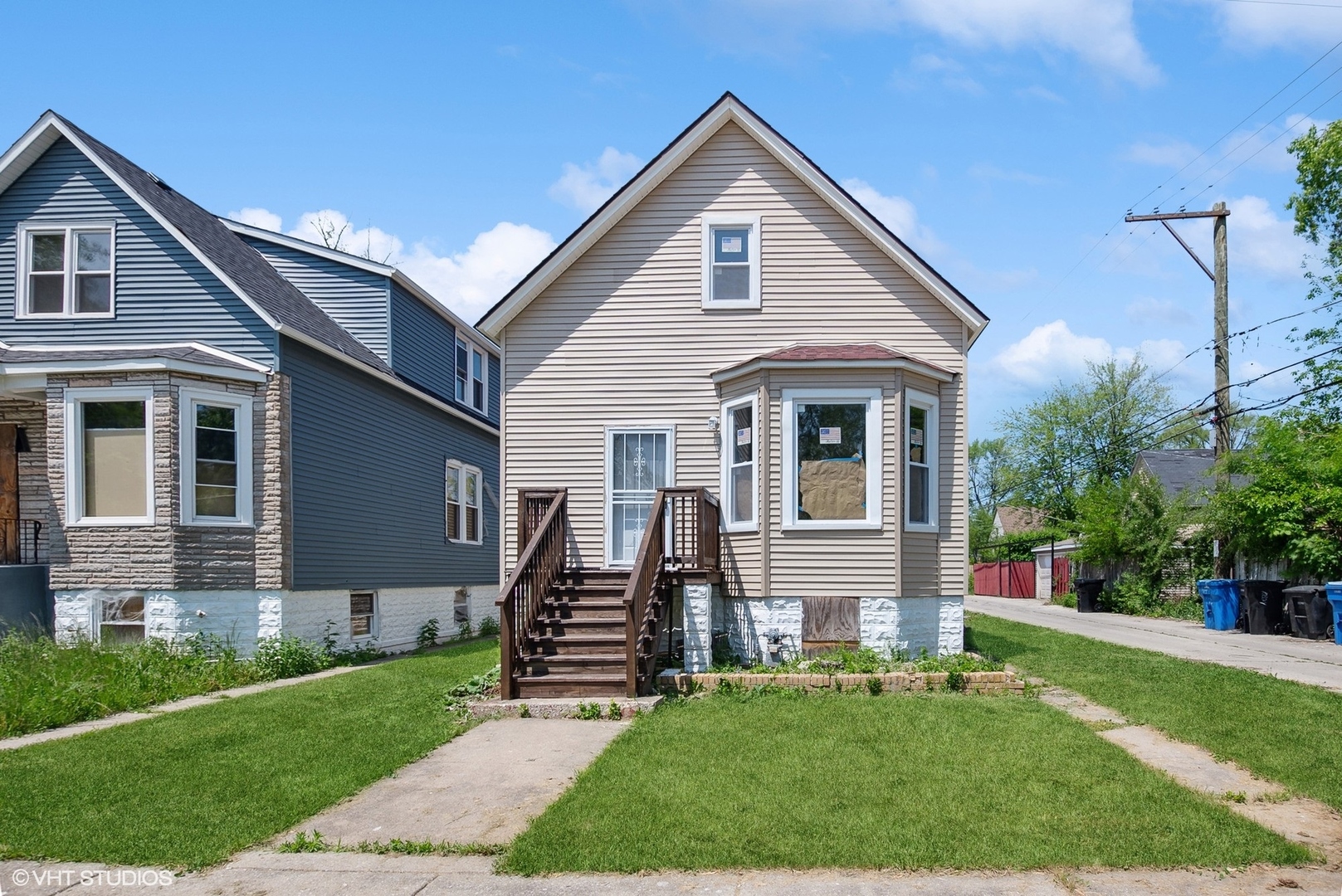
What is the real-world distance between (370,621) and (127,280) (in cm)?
697

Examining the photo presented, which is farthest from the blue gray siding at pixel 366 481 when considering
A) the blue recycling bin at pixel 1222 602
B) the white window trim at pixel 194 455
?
the blue recycling bin at pixel 1222 602

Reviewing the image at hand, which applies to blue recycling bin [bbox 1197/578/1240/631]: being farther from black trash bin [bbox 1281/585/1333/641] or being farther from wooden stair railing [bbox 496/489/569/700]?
wooden stair railing [bbox 496/489/569/700]

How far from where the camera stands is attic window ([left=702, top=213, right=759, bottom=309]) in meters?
14.9

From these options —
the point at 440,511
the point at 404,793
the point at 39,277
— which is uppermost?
the point at 39,277

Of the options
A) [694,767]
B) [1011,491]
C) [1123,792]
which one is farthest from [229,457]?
[1011,491]

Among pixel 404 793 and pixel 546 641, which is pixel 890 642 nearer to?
pixel 546 641

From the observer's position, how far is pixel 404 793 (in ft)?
25.9

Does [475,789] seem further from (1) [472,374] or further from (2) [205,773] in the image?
(1) [472,374]

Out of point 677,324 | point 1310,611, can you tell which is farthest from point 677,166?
point 1310,611

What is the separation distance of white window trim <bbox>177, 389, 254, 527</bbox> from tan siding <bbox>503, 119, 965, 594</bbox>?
3.97 meters

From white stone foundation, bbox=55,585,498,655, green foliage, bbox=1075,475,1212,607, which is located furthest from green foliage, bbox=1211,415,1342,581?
white stone foundation, bbox=55,585,498,655

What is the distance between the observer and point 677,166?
1496 cm

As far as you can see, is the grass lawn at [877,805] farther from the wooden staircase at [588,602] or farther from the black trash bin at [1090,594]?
the black trash bin at [1090,594]

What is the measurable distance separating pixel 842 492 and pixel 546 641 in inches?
164
